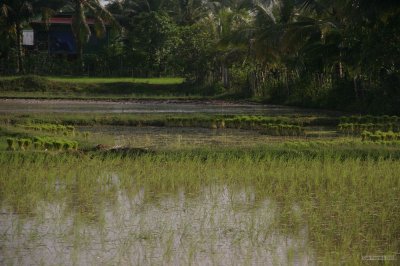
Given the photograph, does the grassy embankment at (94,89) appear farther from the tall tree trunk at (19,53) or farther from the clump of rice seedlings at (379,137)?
the clump of rice seedlings at (379,137)

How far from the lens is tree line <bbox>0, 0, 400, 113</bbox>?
51.6ft

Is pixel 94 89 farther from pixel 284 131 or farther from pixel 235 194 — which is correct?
pixel 235 194

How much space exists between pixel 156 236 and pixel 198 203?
1.17 meters

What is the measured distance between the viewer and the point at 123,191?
6.45m

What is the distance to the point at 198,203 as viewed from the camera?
237 inches

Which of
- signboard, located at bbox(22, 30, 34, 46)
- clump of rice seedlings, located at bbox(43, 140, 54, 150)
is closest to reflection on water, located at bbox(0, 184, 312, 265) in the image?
clump of rice seedlings, located at bbox(43, 140, 54, 150)

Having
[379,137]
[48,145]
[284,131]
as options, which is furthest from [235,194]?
[284,131]

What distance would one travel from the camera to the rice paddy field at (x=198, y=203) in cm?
453

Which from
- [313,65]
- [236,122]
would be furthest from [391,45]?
[313,65]

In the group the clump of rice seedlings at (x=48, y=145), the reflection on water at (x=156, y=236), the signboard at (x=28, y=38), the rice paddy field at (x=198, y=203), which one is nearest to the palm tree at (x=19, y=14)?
the signboard at (x=28, y=38)

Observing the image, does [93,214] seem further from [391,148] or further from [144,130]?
[144,130]

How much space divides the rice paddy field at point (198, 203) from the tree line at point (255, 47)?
5734 mm

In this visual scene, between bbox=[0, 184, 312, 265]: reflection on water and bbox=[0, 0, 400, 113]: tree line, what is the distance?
883 cm

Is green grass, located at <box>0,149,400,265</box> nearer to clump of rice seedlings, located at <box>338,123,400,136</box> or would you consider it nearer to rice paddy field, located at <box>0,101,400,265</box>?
rice paddy field, located at <box>0,101,400,265</box>
